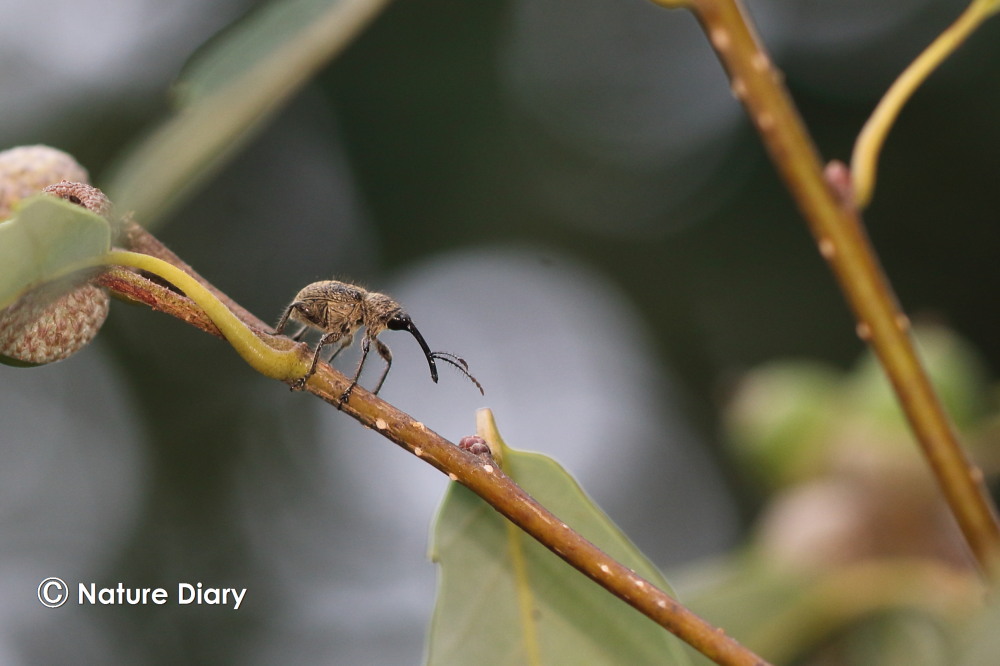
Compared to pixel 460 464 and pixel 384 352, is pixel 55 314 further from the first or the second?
pixel 384 352

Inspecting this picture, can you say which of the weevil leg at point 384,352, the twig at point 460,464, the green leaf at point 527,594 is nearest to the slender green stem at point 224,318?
the twig at point 460,464

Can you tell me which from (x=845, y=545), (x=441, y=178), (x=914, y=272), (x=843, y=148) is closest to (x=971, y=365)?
(x=845, y=545)

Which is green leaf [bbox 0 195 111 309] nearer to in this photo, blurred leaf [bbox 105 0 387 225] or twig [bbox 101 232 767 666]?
twig [bbox 101 232 767 666]

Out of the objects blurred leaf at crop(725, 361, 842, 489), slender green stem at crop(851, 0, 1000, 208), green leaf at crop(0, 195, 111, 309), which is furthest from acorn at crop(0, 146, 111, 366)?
blurred leaf at crop(725, 361, 842, 489)

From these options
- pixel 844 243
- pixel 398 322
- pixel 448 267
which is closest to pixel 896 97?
pixel 844 243

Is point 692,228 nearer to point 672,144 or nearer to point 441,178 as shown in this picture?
point 672,144

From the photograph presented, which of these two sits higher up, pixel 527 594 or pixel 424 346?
Result: pixel 424 346
